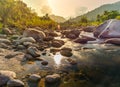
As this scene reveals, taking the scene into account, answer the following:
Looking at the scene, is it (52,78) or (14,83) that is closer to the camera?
(14,83)

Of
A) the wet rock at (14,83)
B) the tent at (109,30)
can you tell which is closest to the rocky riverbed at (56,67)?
the wet rock at (14,83)

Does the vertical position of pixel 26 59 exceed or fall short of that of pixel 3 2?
it falls short

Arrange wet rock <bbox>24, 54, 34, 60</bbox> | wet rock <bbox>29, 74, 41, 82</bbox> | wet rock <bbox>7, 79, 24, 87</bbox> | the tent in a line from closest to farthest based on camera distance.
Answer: wet rock <bbox>7, 79, 24, 87</bbox> < wet rock <bbox>29, 74, 41, 82</bbox> < wet rock <bbox>24, 54, 34, 60</bbox> < the tent

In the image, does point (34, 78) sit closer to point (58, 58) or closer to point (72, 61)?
point (72, 61)

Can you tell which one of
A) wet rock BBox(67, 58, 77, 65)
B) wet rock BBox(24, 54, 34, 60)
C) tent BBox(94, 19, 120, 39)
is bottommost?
wet rock BBox(67, 58, 77, 65)

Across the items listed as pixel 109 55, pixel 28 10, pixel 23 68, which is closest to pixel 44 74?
pixel 23 68

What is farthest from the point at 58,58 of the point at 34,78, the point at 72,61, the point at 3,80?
the point at 3,80

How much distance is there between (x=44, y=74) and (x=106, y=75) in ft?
7.82

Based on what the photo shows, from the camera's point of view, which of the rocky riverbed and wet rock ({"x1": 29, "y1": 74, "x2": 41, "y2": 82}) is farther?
wet rock ({"x1": 29, "y1": 74, "x2": 41, "y2": 82})

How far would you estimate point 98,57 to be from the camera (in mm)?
13234

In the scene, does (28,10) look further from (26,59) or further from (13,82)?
(13,82)

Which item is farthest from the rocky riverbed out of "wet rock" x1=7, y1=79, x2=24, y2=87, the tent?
the tent

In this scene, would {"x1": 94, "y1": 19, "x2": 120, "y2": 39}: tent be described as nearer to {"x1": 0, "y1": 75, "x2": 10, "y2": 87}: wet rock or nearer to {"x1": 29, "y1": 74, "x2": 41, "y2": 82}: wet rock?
{"x1": 29, "y1": 74, "x2": 41, "y2": 82}: wet rock

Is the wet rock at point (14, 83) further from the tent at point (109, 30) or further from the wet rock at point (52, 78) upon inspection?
the tent at point (109, 30)
